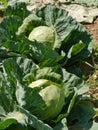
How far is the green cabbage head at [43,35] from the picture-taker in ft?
13.8

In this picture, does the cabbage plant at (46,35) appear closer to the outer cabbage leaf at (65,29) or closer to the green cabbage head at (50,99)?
the outer cabbage leaf at (65,29)

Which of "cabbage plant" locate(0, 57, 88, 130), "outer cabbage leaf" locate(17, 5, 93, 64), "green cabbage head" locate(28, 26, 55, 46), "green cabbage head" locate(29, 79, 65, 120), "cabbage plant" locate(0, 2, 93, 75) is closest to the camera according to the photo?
"cabbage plant" locate(0, 57, 88, 130)

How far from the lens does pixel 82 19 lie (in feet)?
17.5

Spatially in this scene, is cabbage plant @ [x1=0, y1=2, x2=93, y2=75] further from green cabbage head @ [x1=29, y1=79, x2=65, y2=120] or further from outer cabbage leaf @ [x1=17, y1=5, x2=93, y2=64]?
green cabbage head @ [x1=29, y1=79, x2=65, y2=120]

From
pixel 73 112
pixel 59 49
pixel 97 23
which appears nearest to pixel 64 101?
pixel 73 112

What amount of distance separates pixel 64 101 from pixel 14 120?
548 millimetres

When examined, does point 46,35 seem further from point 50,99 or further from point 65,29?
point 50,99

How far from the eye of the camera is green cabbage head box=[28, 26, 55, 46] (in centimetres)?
420

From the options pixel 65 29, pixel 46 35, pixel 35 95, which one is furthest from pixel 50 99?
pixel 65 29

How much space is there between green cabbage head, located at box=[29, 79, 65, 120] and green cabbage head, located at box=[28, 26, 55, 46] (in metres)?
0.94

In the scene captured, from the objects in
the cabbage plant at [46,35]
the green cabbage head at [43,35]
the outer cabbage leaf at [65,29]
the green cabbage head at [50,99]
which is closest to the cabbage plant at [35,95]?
the green cabbage head at [50,99]

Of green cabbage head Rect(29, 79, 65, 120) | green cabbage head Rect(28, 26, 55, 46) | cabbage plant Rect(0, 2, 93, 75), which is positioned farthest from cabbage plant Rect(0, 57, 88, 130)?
green cabbage head Rect(28, 26, 55, 46)

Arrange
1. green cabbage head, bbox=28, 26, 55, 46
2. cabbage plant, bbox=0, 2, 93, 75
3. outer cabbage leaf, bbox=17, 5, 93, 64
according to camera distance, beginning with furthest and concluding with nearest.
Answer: outer cabbage leaf, bbox=17, 5, 93, 64 → green cabbage head, bbox=28, 26, 55, 46 → cabbage plant, bbox=0, 2, 93, 75

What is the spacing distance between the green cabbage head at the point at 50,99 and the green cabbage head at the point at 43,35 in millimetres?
938
